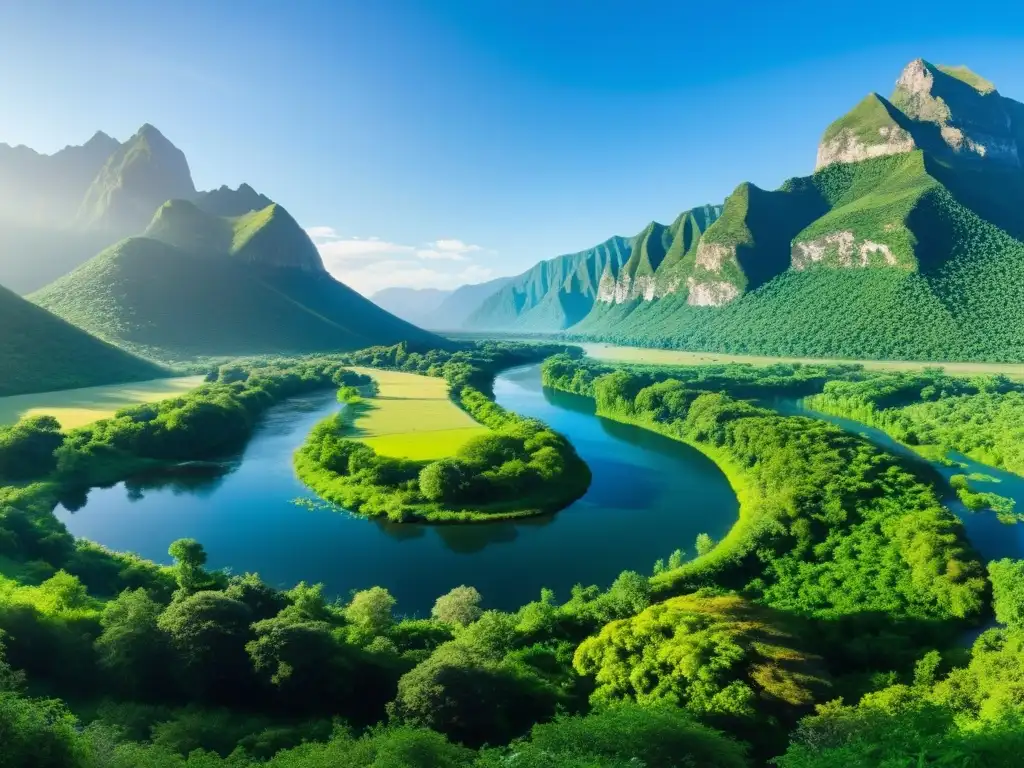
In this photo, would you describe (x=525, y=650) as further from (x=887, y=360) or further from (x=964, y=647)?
(x=887, y=360)

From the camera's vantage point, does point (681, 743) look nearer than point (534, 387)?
Yes

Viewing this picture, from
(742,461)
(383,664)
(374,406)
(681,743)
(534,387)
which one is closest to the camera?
(681,743)

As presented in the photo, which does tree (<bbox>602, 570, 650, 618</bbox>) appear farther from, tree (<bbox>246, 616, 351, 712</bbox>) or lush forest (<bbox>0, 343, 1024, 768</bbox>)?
tree (<bbox>246, 616, 351, 712</bbox>)

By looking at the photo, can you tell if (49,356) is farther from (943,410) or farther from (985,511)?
(943,410)

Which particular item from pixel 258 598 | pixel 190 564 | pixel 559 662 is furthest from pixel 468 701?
pixel 190 564

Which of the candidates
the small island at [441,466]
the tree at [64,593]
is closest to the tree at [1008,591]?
the small island at [441,466]

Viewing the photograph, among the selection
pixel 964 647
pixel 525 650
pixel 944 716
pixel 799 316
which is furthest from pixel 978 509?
pixel 799 316

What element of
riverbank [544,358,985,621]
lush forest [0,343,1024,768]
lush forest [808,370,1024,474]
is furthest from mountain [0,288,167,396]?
lush forest [808,370,1024,474]
